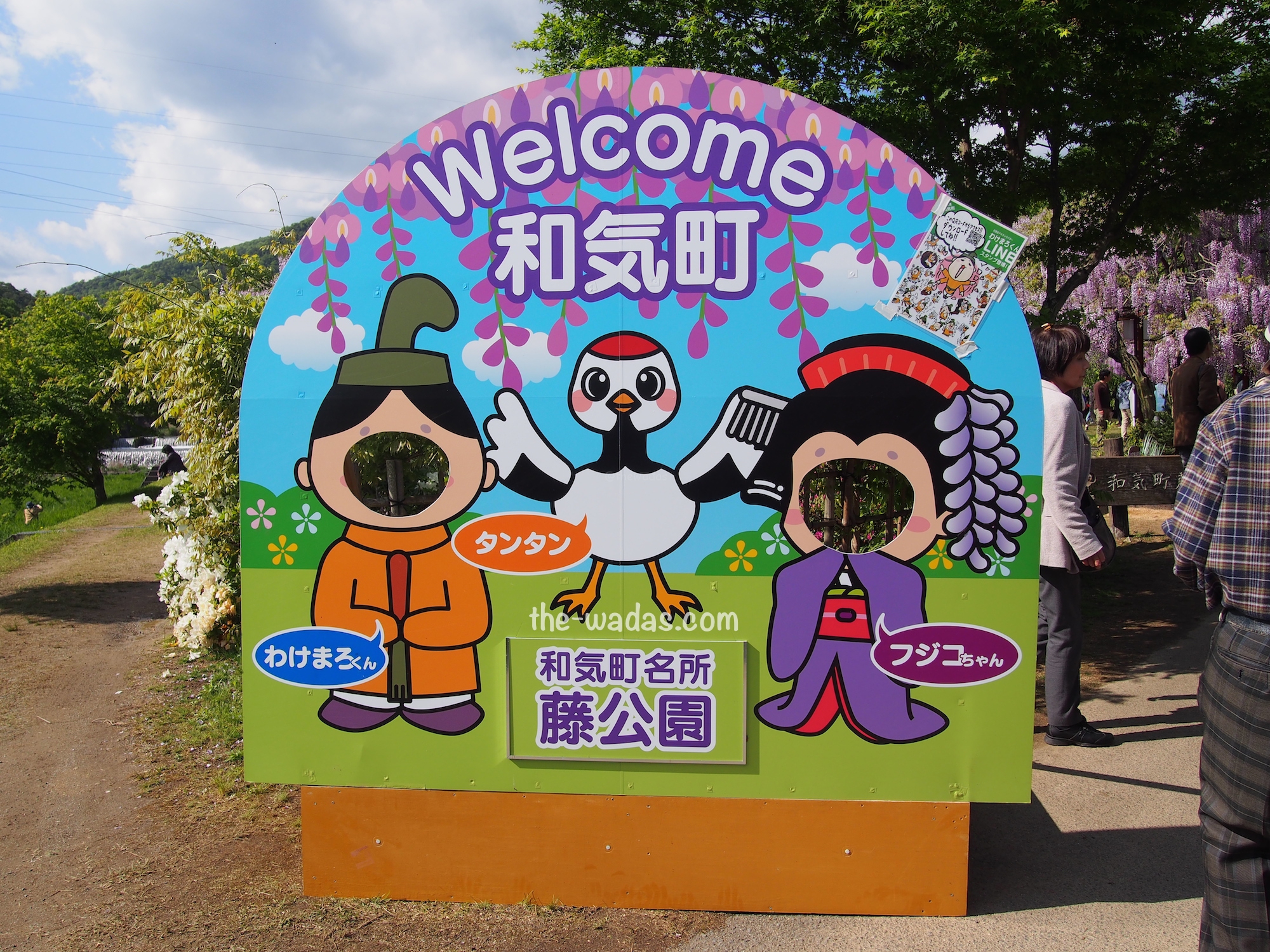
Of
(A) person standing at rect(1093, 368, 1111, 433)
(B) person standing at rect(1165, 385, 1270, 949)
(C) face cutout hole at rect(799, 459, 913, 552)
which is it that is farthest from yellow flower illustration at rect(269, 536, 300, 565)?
(A) person standing at rect(1093, 368, 1111, 433)

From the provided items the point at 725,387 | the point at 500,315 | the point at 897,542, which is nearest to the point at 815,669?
the point at 897,542

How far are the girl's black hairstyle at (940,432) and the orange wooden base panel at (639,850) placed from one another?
3.50ft

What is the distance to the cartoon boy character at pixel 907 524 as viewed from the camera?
298 centimetres

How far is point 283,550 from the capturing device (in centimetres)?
321

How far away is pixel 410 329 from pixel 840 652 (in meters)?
2.03

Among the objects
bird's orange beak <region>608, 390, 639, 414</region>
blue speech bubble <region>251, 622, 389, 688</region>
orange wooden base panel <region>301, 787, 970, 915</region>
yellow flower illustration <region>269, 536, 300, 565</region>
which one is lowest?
orange wooden base panel <region>301, 787, 970, 915</region>

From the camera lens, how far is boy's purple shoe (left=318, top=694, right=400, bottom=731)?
3.21 meters

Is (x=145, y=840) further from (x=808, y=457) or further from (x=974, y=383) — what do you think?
(x=974, y=383)

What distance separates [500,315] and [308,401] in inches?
32.4

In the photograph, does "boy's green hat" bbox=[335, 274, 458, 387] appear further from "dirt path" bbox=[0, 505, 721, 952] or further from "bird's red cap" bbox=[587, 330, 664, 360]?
"dirt path" bbox=[0, 505, 721, 952]

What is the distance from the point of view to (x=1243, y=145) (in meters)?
7.02

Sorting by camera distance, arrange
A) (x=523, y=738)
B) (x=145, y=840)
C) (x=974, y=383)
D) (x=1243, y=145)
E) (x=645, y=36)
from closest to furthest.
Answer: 1. (x=974, y=383)
2. (x=523, y=738)
3. (x=145, y=840)
4. (x=1243, y=145)
5. (x=645, y=36)

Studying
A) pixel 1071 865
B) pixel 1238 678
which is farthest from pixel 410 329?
pixel 1071 865

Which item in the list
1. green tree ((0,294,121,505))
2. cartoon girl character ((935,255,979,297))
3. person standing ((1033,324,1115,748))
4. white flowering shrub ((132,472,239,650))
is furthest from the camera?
green tree ((0,294,121,505))
